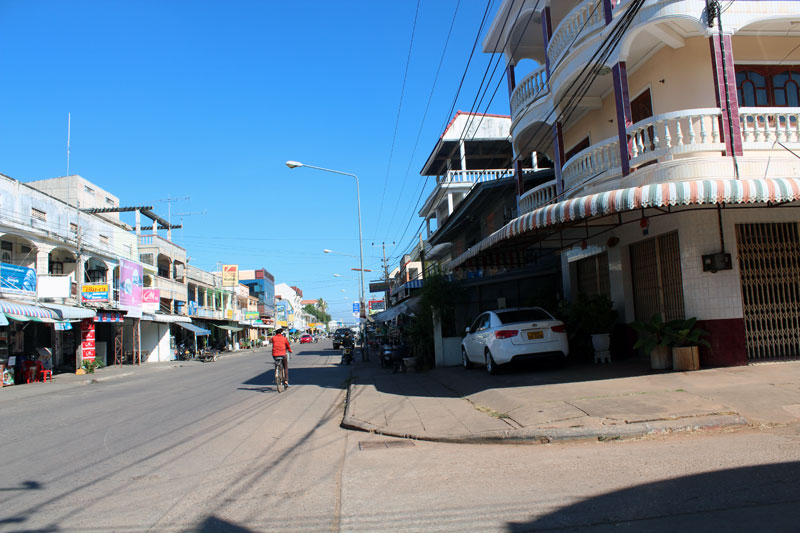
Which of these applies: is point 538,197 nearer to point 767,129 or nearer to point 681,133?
point 681,133

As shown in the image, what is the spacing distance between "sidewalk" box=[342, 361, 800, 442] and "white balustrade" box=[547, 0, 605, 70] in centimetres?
713

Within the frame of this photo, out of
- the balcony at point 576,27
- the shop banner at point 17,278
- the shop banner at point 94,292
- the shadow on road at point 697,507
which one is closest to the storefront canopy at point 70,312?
the shop banner at point 94,292

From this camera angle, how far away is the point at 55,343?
27.1m

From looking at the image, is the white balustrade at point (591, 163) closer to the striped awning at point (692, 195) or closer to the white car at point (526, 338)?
the striped awning at point (692, 195)

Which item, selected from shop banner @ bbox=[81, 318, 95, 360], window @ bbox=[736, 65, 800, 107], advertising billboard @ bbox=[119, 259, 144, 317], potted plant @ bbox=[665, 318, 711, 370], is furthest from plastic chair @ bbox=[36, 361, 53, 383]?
window @ bbox=[736, 65, 800, 107]

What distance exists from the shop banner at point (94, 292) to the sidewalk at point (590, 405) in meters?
20.8

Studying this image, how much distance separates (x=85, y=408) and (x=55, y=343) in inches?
688

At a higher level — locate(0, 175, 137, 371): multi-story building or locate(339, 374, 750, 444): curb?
locate(0, 175, 137, 371): multi-story building

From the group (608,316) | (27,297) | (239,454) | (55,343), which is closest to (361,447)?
(239,454)

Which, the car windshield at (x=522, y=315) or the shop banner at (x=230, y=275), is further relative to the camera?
the shop banner at (x=230, y=275)

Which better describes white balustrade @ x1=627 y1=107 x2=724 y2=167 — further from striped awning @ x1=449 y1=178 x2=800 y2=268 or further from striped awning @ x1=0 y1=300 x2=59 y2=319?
striped awning @ x1=0 y1=300 x2=59 y2=319

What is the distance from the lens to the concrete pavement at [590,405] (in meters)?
6.94

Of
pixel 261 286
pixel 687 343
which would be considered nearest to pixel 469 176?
pixel 687 343

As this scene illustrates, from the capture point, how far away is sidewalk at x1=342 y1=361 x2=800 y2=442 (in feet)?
22.8
